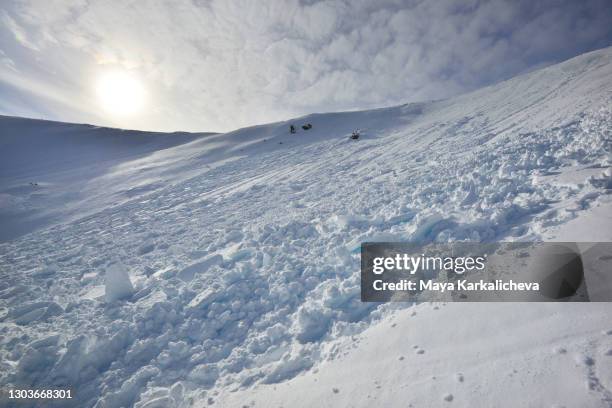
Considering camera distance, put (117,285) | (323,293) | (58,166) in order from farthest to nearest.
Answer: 1. (58,166)
2. (117,285)
3. (323,293)

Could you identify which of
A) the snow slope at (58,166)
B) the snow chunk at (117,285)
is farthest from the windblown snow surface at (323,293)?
the snow slope at (58,166)

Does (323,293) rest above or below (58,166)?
below

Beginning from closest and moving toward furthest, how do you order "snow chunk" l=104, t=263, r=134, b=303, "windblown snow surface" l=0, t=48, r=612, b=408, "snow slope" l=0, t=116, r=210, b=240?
"windblown snow surface" l=0, t=48, r=612, b=408 → "snow chunk" l=104, t=263, r=134, b=303 → "snow slope" l=0, t=116, r=210, b=240

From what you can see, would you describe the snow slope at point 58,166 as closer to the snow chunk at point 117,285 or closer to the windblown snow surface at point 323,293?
the windblown snow surface at point 323,293

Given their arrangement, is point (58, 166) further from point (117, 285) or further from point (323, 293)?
point (323, 293)

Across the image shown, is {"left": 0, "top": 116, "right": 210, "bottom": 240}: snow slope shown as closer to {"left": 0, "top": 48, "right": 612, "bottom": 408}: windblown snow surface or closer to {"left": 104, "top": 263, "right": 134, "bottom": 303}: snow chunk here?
{"left": 0, "top": 48, "right": 612, "bottom": 408}: windblown snow surface

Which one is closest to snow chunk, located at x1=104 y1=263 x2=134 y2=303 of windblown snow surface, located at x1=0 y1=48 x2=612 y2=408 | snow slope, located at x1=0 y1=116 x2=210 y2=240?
windblown snow surface, located at x1=0 y1=48 x2=612 y2=408

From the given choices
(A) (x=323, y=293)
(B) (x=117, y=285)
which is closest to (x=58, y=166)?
(B) (x=117, y=285)

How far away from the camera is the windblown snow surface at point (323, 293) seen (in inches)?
99.0

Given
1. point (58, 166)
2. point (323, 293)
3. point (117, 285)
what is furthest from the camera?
point (58, 166)

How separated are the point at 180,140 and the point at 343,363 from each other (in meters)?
31.2

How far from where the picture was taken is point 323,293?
4.06 metres

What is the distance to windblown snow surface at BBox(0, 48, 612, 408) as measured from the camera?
8.25 feet

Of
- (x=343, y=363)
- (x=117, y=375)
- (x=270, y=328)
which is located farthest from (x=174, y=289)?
(x=343, y=363)
